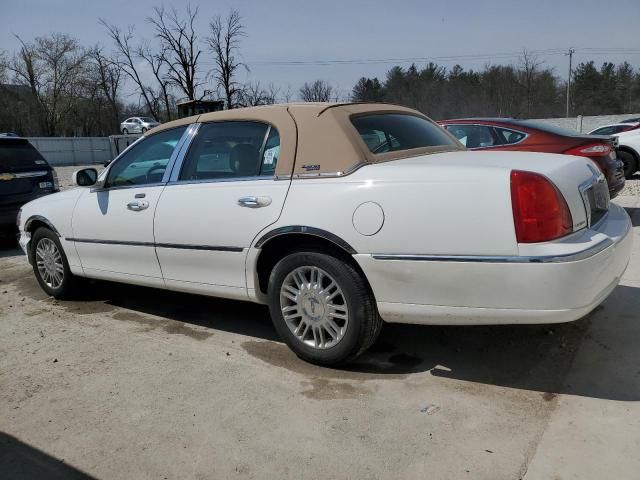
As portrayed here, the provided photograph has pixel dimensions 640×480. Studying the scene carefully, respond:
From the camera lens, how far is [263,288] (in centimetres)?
370

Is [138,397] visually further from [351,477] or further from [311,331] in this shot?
[351,477]

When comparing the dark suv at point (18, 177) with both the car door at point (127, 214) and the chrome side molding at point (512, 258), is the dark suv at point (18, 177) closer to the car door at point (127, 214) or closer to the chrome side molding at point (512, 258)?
the car door at point (127, 214)

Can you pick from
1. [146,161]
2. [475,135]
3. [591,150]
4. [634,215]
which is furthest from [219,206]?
[634,215]

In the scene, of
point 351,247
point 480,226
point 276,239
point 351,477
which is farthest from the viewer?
point 276,239

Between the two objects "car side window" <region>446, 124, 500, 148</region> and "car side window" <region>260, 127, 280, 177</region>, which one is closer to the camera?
"car side window" <region>260, 127, 280, 177</region>

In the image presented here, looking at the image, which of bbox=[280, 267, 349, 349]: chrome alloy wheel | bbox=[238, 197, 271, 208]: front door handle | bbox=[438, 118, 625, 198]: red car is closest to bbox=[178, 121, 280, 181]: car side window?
bbox=[238, 197, 271, 208]: front door handle

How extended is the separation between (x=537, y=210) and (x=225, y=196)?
1955 millimetres

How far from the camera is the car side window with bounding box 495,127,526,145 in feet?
23.4

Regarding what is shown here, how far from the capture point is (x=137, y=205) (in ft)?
13.8

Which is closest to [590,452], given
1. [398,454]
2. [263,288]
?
[398,454]

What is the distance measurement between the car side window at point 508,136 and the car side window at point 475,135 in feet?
0.29

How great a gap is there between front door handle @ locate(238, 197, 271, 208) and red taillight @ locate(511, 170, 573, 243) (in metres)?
1.48

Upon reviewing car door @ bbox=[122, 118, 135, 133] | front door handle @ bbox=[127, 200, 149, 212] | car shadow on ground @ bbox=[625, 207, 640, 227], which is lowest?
car shadow on ground @ bbox=[625, 207, 640, 227]

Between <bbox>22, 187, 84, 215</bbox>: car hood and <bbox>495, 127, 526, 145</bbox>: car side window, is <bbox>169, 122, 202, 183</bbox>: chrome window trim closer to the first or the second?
<bbox>22, 187, 84, 215</bbox>: car hood
